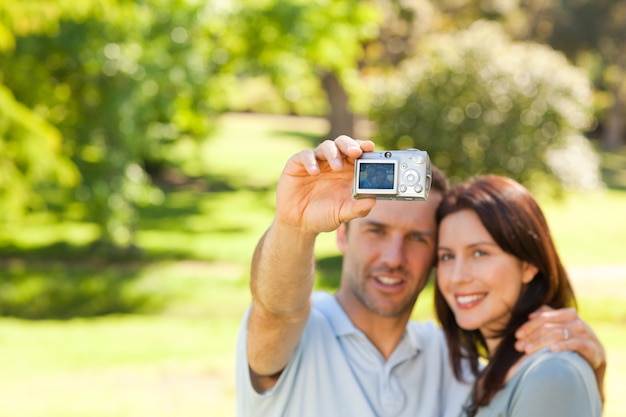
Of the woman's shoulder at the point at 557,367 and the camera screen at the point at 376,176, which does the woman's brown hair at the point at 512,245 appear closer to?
the woman's shoulder at the point at 557,367

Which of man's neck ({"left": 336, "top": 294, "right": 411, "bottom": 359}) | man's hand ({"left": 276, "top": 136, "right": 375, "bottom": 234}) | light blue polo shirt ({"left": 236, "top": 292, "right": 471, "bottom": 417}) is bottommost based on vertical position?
light blue polo shirt ({"left": 236, "top": 292, "right": 471, "bottom": 417})

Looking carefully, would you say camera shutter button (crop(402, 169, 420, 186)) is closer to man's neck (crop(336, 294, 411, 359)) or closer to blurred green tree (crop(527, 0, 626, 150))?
man's neck (crop(336, 294, 411, 359))

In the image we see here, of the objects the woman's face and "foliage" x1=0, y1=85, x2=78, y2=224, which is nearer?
the woman's face

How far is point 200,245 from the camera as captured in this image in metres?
20.0

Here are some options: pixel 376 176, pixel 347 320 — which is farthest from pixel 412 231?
pixel 376 176

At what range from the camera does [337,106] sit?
1122 inches

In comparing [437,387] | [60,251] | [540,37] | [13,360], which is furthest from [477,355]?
[540,37]

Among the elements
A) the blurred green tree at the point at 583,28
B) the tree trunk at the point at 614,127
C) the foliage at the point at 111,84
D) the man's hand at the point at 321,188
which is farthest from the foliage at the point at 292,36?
the tree trunk at the point at 614,127

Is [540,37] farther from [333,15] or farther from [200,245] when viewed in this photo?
[200,245]

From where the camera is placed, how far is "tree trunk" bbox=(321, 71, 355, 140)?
28422 mm

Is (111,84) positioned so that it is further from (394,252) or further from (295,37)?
(394,252)

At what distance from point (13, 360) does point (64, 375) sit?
1.29 m

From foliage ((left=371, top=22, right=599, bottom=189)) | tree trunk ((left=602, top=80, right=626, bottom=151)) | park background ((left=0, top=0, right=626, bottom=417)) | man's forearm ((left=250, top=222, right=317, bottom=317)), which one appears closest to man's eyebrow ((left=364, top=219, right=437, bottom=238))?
man's forearm ((left=250, top=222, right=317, bottom=317))

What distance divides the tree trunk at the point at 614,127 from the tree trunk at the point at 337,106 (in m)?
24.3
